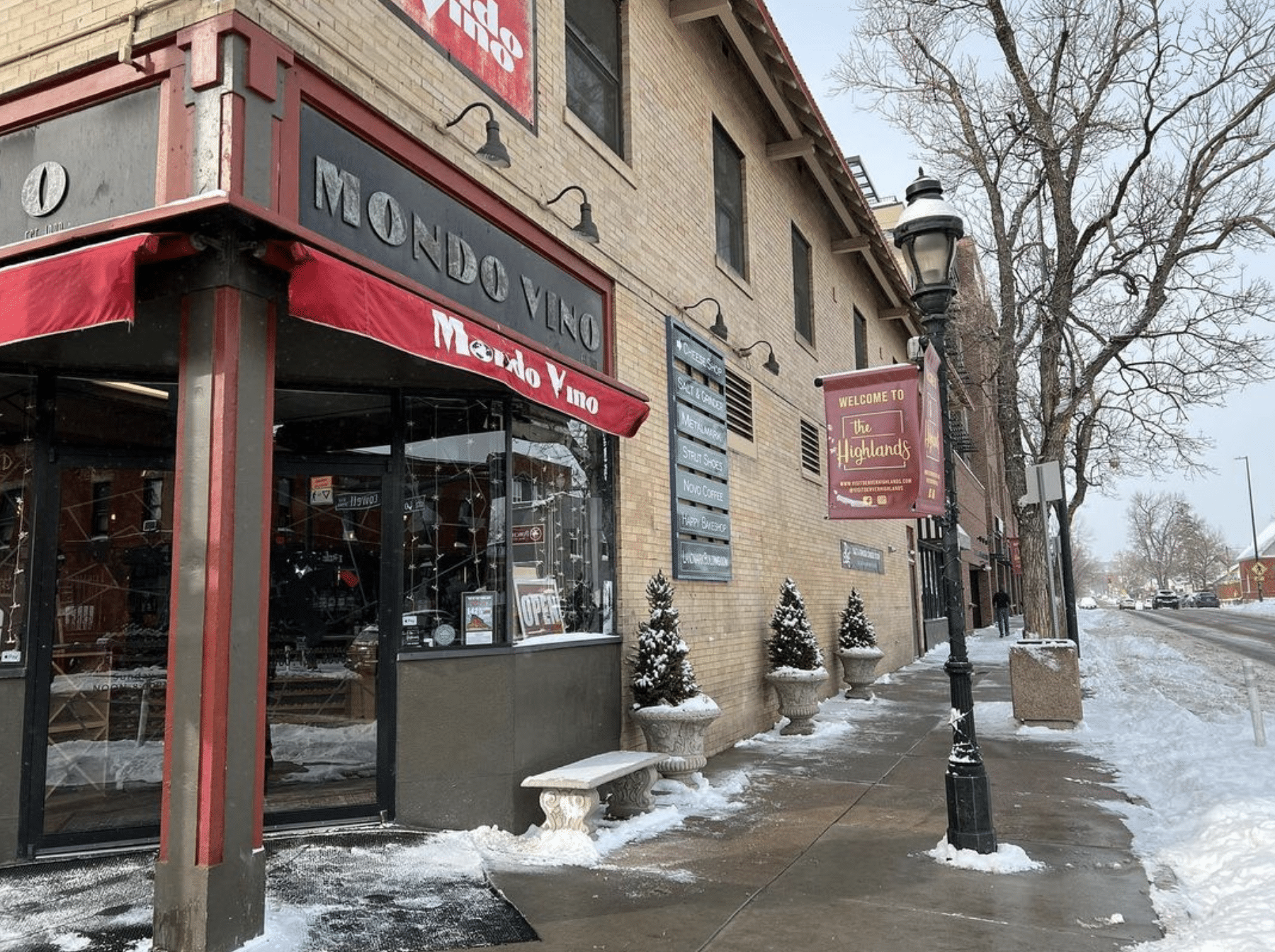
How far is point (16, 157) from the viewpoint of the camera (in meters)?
5.12

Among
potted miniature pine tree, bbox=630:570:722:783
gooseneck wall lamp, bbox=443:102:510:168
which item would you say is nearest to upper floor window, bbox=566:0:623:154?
gooseneck wall lamp, bbox=443:102:510:168

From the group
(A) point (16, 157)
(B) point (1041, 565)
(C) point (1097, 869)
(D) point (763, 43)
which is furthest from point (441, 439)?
(B) point (1041, 565)

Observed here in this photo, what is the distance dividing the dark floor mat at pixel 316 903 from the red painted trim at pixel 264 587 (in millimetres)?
586

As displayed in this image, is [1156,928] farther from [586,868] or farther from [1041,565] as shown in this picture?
[1041,565]

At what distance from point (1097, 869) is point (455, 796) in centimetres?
395

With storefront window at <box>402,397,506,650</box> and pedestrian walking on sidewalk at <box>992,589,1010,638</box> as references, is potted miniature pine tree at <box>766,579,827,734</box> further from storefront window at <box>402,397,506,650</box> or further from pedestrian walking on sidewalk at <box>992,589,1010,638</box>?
pedestrian walking on sidewalk at <box>992,589,1010,638</box>

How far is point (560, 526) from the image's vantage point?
24.4 feet

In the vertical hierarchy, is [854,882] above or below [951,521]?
below

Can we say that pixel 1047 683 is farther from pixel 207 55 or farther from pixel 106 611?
pixel 207 55

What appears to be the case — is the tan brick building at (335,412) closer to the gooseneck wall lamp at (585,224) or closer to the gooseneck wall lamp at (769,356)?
the gooseneck wall lamp at (585,224)

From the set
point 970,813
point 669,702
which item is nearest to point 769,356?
point 669,702

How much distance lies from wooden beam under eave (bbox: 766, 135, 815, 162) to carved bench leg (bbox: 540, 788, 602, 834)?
9.59 metres

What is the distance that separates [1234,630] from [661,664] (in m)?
35.1

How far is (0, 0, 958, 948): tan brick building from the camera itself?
433 cm
